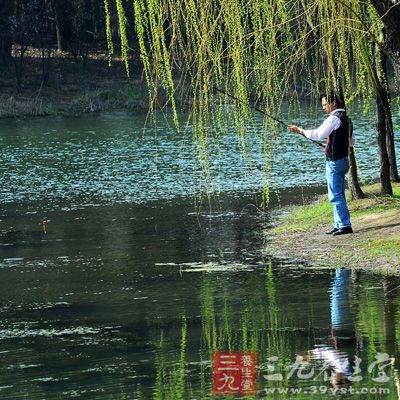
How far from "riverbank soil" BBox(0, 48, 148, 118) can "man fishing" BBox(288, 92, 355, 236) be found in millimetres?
38309

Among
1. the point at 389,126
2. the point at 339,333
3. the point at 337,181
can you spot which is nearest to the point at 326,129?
the point at 337,181

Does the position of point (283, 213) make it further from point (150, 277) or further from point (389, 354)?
point (389, 354)

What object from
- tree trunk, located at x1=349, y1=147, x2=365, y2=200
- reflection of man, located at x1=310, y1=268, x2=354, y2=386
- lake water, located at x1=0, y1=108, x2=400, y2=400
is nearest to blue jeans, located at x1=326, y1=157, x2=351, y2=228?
lake water, located at x1=0, y1=108, x2=400, y2=400

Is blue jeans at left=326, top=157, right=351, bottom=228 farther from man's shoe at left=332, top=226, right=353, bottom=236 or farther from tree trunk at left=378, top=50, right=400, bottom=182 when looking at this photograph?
tree trunk at left=378, top=50, right=400, bottom=182

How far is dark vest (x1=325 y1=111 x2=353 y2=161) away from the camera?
547 inches

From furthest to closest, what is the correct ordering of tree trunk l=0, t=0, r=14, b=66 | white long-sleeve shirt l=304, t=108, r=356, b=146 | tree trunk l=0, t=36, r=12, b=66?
tree trunk l=0, t=36, r=12, b=66
tree trunk l=0, t=0, r=14, b=66
white long-sleeve shirt l=304, t=108, r=356, b=146

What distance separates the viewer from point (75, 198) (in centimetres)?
2256

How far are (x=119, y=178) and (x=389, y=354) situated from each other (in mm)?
17664

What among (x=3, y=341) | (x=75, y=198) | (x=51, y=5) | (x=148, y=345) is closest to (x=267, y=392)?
(x=148, y=345)

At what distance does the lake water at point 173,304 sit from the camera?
8.26 metres

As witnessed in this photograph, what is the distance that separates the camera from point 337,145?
14.1 metres

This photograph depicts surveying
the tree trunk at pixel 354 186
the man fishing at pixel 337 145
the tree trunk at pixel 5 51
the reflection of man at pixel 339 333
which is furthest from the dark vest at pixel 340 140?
the tree trunk at pixel 5 51

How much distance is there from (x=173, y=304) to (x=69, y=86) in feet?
171

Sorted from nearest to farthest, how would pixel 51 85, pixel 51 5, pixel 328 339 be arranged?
pixel 328 339 → pixel 51 85 → pixel 51 5
